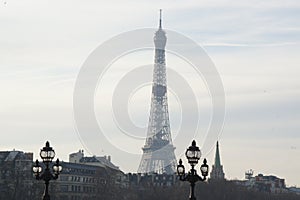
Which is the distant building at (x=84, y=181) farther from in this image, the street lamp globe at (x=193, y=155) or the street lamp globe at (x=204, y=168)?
the street lamp globe at (x=193, y=155)

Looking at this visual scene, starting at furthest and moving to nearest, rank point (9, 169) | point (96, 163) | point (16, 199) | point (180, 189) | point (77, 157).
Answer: point (77, 157), point (96, 163), point (180, 189), point (9, 169), point (16, 199)

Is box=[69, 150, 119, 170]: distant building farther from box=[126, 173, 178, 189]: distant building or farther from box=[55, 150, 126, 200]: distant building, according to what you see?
box=[55, 150, 126, 200]: distant building

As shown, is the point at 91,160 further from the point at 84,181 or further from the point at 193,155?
the point at 193,155

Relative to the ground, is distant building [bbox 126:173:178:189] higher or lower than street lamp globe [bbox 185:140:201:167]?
higher

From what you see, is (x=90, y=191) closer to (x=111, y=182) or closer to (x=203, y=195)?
(x=111, y=182)

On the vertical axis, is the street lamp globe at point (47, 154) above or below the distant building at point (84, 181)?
below

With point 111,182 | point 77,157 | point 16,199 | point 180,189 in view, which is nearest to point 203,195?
point 180,189

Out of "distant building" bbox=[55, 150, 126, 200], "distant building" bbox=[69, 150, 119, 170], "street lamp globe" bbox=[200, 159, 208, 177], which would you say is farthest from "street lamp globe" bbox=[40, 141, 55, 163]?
"distant building" bbox=[69, 150, 119, 170]

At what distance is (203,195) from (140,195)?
12.4 meters

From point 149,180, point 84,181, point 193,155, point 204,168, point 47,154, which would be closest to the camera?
point 193,155

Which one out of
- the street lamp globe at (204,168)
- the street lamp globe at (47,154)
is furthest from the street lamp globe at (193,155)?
the street lamp globe at (47,154)

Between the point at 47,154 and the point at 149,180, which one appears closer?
the point at 47,154

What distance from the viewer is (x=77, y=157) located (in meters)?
188

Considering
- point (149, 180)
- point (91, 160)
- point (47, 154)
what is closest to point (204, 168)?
point (47, 154)
